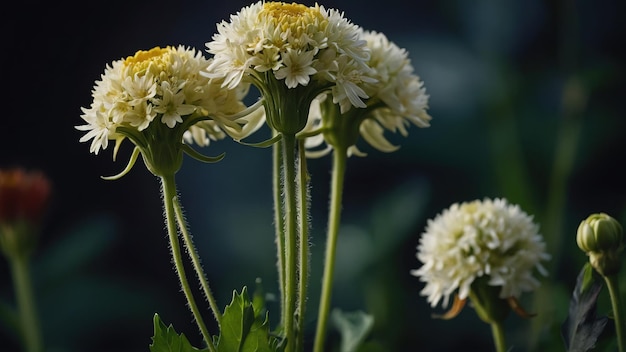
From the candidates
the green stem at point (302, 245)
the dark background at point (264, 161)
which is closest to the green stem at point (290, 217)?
the green stem at point (302, 245)

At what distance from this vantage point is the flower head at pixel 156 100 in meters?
0.54

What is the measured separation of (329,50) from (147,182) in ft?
3.75

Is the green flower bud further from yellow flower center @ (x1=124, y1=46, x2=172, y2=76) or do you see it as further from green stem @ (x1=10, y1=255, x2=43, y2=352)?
green stem @ (x1=10, y1=255, x2=43, y2=352)

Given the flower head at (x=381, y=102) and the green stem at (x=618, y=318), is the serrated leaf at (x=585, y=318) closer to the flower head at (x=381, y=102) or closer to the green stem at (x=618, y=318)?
the green stem at (x=618, y=318)

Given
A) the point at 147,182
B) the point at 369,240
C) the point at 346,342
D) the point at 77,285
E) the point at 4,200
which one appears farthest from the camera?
the point at 147,182

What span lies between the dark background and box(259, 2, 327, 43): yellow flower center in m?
0.83

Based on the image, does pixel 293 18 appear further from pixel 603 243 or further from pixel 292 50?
pixel 603 243

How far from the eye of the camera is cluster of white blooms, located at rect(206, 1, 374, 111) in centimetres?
53

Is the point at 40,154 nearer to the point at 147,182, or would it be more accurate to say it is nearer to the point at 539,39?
the point at 147,182

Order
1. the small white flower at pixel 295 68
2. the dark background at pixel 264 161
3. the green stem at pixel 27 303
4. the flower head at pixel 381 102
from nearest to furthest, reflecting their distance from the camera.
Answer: the small white flower at pixel 295 68 < the flower head at pixel 381 102 < the green stem at pixel 27 303 < the dark background at pixel 264 161

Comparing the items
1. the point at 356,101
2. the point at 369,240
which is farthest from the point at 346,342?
the point at 369,240

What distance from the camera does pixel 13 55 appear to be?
5.21 ft

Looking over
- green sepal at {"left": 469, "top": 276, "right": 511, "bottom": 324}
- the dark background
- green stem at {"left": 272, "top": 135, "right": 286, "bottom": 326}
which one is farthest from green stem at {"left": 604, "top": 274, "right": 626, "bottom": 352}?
the dark background

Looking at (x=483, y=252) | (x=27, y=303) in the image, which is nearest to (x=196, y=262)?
(x=483, y=252)
